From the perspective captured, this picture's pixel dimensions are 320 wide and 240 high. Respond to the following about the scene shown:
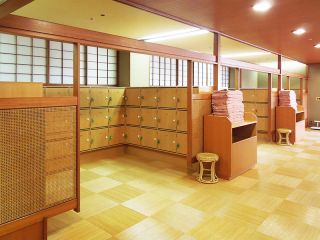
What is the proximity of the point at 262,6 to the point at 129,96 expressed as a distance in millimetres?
3256

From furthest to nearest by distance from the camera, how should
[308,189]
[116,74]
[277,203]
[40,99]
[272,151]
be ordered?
[116,74] < [272,151] < [308,189] < [277,203] < [40,99]

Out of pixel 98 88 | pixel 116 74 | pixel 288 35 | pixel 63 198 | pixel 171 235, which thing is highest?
pixel 288 35

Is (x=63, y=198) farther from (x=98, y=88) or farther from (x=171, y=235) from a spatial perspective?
(x=98, y=88)

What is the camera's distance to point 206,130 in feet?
15.6

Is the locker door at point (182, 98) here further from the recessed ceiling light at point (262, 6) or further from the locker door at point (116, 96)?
the recessed ceiling light at point (262, 6)

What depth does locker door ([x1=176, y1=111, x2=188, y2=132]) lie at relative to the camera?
4.93 m

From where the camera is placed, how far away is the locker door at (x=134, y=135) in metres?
5.89

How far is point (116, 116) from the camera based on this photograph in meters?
5.95

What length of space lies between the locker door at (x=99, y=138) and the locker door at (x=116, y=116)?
0.83 ft

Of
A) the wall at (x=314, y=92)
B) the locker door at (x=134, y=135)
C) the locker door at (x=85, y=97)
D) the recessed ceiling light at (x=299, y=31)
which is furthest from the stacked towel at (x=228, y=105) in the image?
the wall at (x=314, y=92)

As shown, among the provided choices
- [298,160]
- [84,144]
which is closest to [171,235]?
[84,144]

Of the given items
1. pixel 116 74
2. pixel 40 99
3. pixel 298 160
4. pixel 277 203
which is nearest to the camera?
pixel 40 99

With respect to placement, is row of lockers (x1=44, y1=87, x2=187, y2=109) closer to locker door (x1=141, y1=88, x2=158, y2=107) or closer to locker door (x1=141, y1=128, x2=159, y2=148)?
locker door (x1=141, y1=88, x2=158, y2=107)

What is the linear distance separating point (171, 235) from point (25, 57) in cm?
487
